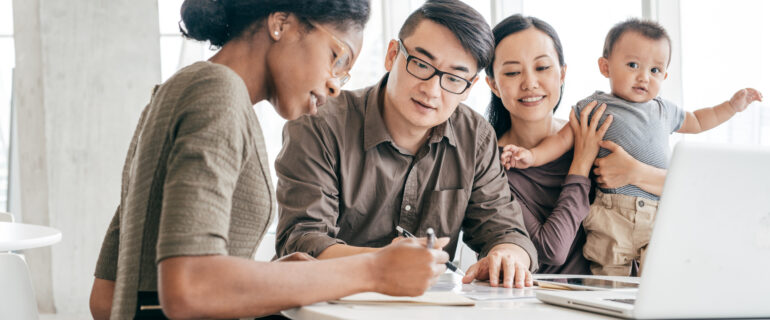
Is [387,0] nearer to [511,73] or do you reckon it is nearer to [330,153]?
[511,73]

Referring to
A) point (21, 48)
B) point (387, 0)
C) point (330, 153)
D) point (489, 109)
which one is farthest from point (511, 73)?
point (21, 48)

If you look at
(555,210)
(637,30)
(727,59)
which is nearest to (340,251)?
(555,210)

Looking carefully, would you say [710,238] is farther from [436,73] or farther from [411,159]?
[411,159]

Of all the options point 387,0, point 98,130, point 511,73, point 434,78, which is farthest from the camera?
point 387,0

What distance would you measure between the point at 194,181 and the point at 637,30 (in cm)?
205

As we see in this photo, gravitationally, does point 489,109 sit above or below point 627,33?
below

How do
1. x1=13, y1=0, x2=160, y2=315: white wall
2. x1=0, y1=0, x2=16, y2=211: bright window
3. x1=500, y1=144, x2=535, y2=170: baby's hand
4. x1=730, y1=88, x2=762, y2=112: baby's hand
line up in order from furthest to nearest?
x1=0, y1=0, x2=16, y2=211: bright window < x1=13, y1=0, x2=160, y2=315: white wall < x1=730, y1=88, x2=762, y2=112: baby's hand < x1=500, y1=144, x2=535, y2=170: baby's hand

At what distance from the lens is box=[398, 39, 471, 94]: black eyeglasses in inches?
76.0

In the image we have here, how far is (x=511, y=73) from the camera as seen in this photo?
7.63 ft

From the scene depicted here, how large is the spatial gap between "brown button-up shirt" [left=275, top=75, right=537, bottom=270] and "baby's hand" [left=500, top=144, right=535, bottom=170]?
123mm

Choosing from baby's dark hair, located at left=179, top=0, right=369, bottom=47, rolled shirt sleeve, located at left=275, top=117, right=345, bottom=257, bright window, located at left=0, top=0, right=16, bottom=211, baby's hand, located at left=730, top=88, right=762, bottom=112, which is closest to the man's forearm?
rolled shirt sleeve, located at left=275, top=117, right=345, bottom=257

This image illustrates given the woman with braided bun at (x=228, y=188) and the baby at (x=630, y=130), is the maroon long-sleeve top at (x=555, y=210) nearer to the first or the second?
the baby at (x=630, y=130)

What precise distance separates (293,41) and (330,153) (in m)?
0.79

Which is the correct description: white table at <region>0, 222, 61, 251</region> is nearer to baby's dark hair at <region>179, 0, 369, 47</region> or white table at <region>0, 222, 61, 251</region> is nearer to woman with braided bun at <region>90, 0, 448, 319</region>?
woman with braided bun at <region>90, 0, 448, 319</region>
